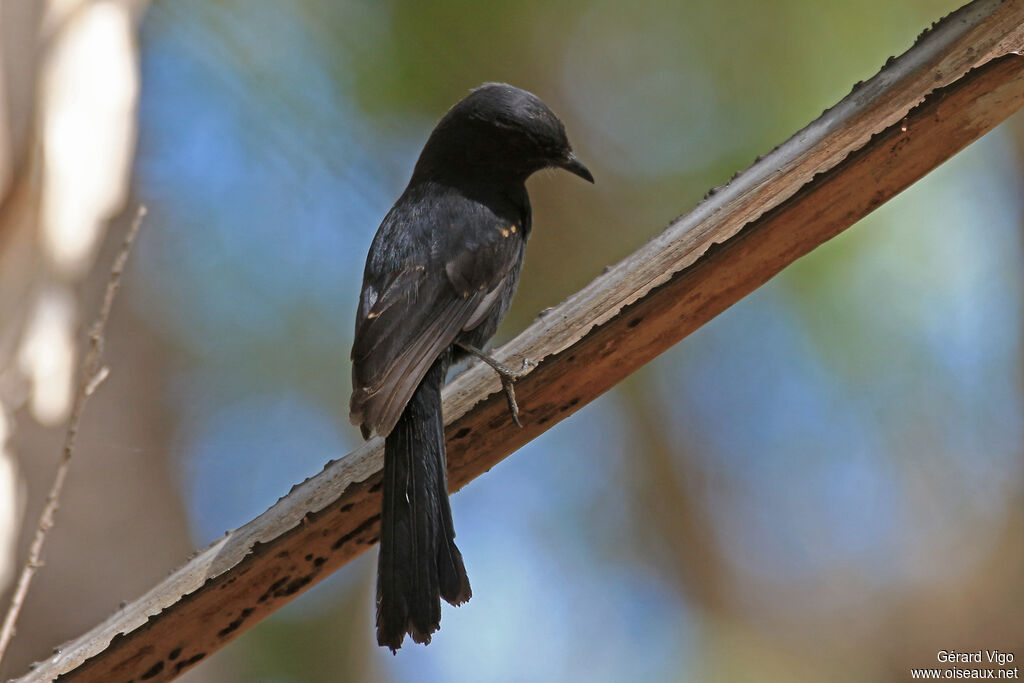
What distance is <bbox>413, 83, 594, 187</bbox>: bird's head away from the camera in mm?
3330

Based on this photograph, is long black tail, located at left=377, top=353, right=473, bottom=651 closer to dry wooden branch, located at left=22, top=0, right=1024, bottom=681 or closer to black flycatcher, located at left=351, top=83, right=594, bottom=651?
black flycatcher, located at left=351, top=83, right=594, bottom=651

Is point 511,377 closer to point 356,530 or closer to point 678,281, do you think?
point 678,281

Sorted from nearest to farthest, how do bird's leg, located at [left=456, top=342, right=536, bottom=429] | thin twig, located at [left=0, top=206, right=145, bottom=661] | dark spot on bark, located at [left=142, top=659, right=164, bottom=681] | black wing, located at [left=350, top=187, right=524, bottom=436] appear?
thin twig, located at [left=0, top=206, right=145, bottom=661] < dark spot on bark, located at [left=142, top=659, right=164, bottom=681] < bird's leg, located at [left=456, top=342, right=536, bottom=429] < black wing, located at [left=350, top=187, right=524, bottom=436]

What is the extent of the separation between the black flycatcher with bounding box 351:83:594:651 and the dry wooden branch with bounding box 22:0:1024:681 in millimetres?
177

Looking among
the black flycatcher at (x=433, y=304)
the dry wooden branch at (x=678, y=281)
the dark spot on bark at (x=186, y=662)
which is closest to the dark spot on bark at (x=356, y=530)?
the dry wooden branch at (x=678, y=281)

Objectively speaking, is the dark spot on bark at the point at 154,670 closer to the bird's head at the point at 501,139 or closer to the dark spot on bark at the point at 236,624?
the dark spot on bark at the point at 236,624

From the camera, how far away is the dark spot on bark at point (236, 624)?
7.43 feet

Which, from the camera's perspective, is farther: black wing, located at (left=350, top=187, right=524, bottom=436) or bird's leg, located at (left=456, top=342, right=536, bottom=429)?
black wing, located at (left=350, top=187, right=524, bottom=436)

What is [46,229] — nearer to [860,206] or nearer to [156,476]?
[156,476]

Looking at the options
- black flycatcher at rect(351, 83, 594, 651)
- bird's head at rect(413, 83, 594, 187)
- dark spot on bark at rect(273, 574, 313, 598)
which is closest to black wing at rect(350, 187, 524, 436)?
black flycatcher at rect(351, 83, 594, 651)

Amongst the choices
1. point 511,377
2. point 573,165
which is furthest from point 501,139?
point 511,377

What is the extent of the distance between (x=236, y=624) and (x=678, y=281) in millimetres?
1338

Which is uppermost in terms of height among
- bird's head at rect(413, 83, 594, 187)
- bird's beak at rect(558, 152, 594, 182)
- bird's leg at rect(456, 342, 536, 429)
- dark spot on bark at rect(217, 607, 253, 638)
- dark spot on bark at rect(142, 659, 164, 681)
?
bird's head at rect(413, 83, 594, 187)

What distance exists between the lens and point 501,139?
11.0ft
